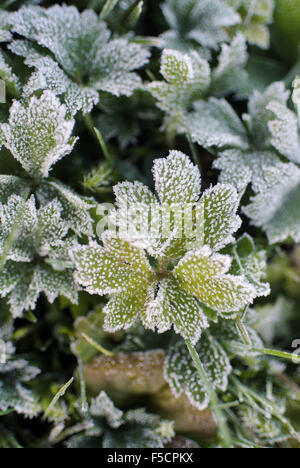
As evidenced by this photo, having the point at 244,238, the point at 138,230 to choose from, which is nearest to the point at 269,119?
the point at 244,238

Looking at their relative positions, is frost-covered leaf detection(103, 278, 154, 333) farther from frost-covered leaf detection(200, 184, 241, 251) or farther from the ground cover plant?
frost-covered leaf detection(200, 184, 241, 251)

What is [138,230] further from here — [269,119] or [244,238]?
[269,119]

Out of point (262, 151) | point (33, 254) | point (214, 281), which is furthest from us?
point (262, 151)

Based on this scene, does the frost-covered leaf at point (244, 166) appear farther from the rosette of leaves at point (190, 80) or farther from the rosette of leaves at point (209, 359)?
the rosette of leaves at point (209, 359)

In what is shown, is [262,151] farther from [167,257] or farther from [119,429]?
[119,429]

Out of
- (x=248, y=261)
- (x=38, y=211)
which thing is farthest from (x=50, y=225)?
(x=248, y=261)

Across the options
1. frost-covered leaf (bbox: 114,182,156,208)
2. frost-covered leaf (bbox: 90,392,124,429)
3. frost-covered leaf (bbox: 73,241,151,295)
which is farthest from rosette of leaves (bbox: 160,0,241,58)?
Answer: frost-covered leaf (bbox: 90,392,124,429)

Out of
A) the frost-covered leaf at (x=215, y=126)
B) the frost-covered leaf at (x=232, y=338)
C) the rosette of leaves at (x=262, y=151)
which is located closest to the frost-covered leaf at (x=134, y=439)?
the frost-covered leaf at (x=232, y=338)
